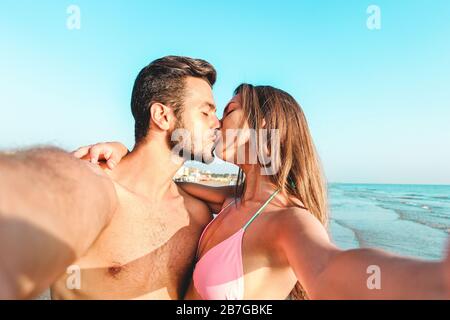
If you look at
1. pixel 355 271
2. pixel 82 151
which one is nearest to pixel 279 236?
pixel 355 271

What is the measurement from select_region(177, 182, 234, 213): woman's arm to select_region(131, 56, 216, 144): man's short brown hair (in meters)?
0.68

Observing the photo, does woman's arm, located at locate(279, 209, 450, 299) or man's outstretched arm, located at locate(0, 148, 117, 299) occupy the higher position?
man's outstretched arm, located at locate(0, 148, 117, 299)

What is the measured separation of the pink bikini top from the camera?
229cm

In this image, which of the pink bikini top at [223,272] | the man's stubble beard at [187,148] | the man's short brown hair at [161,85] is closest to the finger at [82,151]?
the man's short brown hair at [161,85]

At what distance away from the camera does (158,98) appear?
3.38 metres

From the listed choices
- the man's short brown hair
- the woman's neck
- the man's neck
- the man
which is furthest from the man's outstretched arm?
the man's short brown hair

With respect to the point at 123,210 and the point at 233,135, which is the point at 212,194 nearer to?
the point at 233,135

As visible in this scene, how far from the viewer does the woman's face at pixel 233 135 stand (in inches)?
116

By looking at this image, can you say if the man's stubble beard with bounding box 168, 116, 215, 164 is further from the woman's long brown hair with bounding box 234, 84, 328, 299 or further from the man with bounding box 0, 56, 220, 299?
the woman's long brown hair with bounding box 234, 84, 328, 299

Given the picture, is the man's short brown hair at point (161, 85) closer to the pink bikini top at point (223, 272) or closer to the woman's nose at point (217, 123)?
the woman's nose at point (217, 123)

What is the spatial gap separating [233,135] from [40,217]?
1.90m
